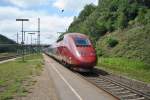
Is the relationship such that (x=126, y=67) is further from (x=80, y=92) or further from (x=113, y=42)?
(x=80, y=92)

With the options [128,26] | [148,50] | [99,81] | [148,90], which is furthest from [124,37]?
[148,90]

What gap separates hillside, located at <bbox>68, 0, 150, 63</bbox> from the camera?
50812 millimetres

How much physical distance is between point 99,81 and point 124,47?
25939 mm

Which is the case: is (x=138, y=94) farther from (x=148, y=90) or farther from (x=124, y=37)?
(x=124, y=37)

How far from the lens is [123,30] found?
61.3 meters

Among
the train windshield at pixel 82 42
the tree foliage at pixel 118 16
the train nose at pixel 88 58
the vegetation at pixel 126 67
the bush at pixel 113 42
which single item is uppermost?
the tree foliage at pixel 118 16

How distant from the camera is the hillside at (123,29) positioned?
5081cm

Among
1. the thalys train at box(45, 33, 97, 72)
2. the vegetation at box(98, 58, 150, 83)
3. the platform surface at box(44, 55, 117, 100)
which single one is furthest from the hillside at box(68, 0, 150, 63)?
the platform surface at box(44, 55, 117, 100)

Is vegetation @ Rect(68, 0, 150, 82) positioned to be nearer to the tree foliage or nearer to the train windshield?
the tree foliage

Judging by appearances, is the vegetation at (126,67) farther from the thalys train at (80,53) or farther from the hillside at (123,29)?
the hillside at (123,29)

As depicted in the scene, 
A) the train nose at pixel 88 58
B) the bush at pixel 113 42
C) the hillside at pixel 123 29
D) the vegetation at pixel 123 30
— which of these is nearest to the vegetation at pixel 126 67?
the vegetation at pixel 123 30

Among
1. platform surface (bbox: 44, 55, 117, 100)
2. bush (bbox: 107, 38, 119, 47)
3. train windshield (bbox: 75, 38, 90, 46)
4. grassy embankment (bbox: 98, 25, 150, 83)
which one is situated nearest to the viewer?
platform surface (bbox: 44, 55, 117, 100)

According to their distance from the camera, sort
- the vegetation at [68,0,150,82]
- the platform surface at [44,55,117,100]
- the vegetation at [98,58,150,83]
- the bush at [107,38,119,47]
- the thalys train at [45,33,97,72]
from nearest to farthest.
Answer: the platform surface at [44,55,117,100], the thalys train at [45,33,97,72], the vegetation at [98,58,150,83], the vegetation at [68,0,150,82], the bush at [107,38,119,47]

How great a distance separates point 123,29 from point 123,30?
1.35 feet
